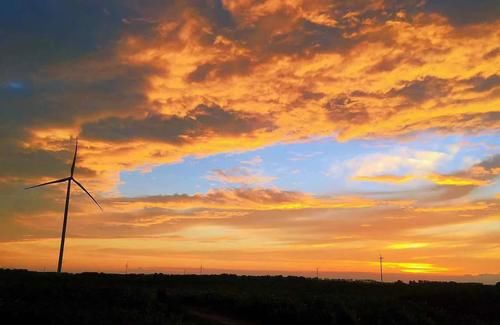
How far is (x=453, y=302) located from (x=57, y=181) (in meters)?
63.6

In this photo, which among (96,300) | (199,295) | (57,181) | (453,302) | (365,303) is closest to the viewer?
(96,300)

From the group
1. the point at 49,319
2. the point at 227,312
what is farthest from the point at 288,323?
the point at 49,319

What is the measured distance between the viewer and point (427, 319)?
32719 mm

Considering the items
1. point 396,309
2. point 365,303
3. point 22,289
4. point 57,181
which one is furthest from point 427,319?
point 57,181

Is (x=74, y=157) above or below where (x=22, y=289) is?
above

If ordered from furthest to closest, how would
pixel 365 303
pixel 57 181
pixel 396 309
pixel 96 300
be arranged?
pixel 57 181
pixel 365 303
pixel 396 309
pixel 96 300

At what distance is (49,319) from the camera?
2173cm

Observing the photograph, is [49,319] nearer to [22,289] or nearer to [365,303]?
[22,289]

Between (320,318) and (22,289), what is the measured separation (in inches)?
811

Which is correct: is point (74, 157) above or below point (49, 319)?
above

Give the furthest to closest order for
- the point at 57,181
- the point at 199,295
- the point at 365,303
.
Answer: the point at 57,181
the point at 199,295
the point at 365,303

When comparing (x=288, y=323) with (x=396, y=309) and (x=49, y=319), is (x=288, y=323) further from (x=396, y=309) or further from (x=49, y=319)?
(x=49, y=319)

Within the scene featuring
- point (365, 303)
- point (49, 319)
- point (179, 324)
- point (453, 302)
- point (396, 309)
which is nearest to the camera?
point (49, 319)

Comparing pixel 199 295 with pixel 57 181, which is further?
pixel 57 181
